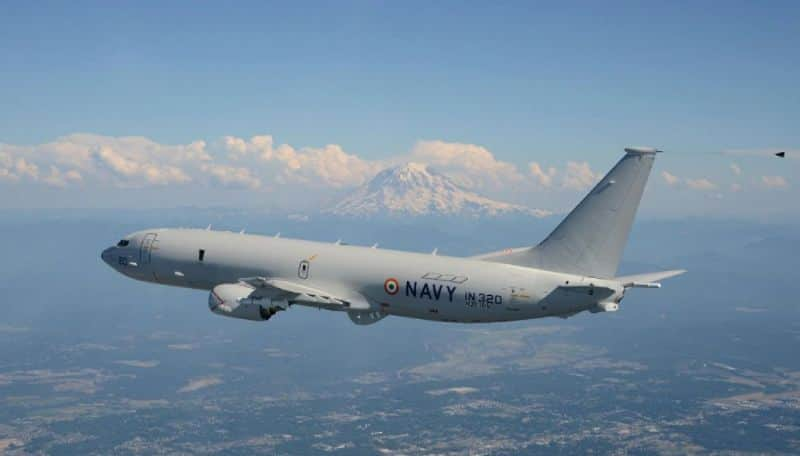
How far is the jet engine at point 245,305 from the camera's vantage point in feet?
164

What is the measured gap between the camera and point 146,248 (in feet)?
194

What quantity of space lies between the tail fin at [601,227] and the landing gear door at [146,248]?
31.8 metres

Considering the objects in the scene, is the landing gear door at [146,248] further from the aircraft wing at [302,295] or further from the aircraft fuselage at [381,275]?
the aircraft wing at [302,295]

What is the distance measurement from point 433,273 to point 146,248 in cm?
2621

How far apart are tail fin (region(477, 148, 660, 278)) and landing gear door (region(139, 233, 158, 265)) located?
3180cm

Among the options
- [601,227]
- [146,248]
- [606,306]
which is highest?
[601,227]

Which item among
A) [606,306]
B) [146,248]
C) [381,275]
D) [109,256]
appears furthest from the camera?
[109,256]

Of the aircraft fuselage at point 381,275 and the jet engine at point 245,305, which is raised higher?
the aircraft fuselage at point 381,275

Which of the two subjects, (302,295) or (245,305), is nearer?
(302,295)

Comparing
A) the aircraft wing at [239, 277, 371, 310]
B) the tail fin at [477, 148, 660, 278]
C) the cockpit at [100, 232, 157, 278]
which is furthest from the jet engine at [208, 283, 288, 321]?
the tail fin at [477, 148, 660, 278]

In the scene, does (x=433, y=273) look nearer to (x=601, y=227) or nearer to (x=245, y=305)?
(x=601, y=227)

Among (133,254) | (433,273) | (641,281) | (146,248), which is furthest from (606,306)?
(133,254)

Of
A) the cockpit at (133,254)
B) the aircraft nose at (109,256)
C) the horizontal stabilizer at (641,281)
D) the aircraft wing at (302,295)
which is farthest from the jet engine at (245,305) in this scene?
the horizontal stabilizer at (641,281)

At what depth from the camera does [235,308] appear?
165 feet
